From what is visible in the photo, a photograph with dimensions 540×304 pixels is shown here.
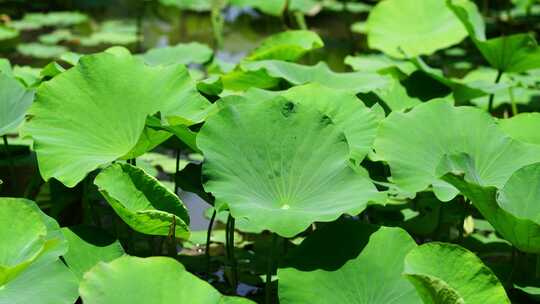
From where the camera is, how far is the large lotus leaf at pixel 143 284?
43.9 inches

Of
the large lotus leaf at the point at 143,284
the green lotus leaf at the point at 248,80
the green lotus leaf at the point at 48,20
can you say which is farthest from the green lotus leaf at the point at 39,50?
the large lotus leaf at the point at 143,284

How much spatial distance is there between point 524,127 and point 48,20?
2.95 metres

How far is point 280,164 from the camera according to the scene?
4.52ft

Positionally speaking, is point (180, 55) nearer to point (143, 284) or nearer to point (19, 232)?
point (19, 232)

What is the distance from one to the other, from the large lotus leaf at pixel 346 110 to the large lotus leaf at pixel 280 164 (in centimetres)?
12

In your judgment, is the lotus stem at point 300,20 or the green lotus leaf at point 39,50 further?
the lotus stem at point 300,20

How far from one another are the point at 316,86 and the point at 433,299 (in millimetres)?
609

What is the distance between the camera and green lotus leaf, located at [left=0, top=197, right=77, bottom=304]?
121cm

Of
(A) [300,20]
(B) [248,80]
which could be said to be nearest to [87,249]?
(B) [248,80]

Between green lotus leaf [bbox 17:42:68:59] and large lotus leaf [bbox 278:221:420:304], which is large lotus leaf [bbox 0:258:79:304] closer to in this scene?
large lotus leaf [bbox 278:221:420:304]

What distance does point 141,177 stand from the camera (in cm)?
138

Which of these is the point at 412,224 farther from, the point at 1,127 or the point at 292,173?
the point at 1,127

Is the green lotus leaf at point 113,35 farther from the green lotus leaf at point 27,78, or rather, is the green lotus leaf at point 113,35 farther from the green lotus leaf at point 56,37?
the green lotus leaf at point 27,78

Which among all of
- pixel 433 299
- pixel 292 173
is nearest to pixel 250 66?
pixel 292 173
